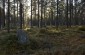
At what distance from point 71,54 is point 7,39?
31.6 ft

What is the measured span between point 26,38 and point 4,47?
2435 mm

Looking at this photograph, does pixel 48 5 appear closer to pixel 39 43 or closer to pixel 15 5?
pixel 15 5

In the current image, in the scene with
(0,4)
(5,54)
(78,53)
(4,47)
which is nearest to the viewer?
(78,53)

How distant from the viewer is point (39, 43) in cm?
2022

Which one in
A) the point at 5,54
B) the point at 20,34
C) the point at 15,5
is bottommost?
the point at 5,54

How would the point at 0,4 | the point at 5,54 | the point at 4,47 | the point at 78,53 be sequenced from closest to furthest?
the point at 78,53 → the point at 5,54 → the point at 4,47 → the point at 0,4

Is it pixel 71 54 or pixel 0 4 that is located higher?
pixel 0 4

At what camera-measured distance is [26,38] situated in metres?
19.9

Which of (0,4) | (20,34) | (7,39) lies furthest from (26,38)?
(0,4)

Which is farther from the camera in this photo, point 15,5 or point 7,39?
point 15,5

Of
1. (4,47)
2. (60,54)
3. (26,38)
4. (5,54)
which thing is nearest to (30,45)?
(26,38)

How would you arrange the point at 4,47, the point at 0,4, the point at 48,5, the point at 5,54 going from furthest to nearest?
1. the point at 48,5
2. the point at 0,4
3. the point at 4,47
4. the point at 5,54

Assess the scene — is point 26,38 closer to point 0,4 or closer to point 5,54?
point 5,54

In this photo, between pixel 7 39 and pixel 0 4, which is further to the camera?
pixel 0 4
